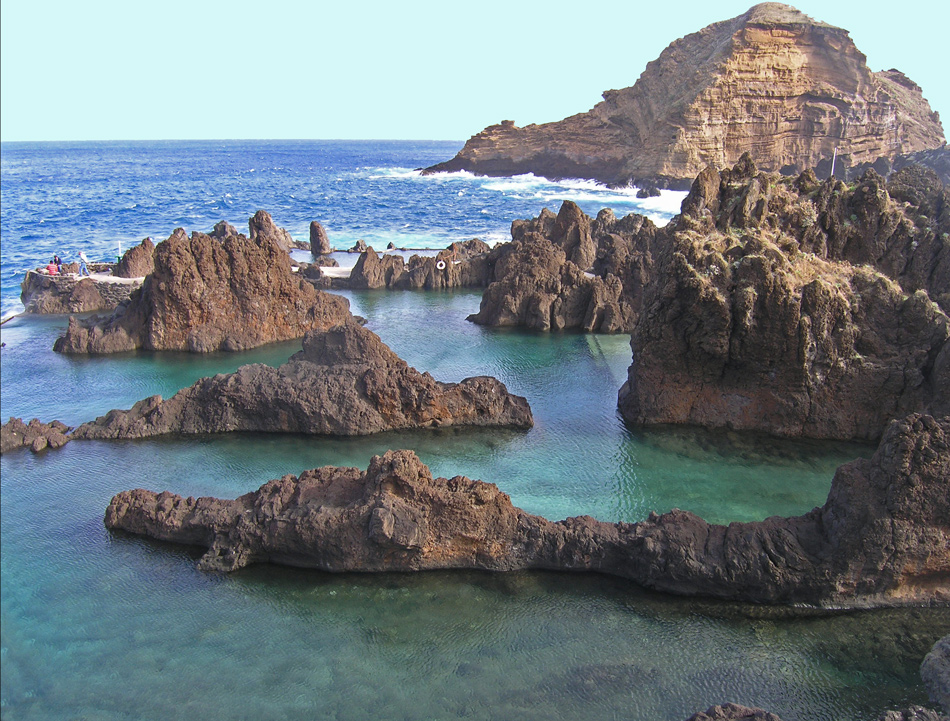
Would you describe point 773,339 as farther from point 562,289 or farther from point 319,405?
point 562,289

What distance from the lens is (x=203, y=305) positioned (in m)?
25.8

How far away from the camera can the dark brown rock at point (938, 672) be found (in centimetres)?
926

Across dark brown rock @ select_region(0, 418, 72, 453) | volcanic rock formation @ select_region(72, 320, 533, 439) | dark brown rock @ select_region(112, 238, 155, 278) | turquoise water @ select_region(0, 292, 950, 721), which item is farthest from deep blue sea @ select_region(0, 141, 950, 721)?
dark brown rock @ select_region(112, 238, 155, 278)

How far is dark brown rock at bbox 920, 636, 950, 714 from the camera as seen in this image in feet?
30.4

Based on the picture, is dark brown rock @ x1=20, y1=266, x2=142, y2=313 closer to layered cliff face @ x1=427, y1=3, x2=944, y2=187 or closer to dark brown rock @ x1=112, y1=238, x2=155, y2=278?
dark brown rock @ x1=112, y1=238, x2=155, y2=278

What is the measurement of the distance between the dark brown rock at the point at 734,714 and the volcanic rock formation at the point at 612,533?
10.8 ft

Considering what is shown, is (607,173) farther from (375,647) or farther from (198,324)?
(375,647)

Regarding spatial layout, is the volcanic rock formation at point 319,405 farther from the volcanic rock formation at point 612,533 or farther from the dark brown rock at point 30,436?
the volcanic rock formation at point 612,533

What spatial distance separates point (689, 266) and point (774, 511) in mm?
6836

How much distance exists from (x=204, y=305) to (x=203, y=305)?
0.04m

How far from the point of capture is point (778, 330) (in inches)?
695

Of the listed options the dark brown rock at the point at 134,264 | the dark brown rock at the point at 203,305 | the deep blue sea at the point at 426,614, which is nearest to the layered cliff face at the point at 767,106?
the dark brown rock at the point at 134,264

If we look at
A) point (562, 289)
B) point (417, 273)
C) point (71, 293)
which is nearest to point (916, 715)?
point (562, 289)

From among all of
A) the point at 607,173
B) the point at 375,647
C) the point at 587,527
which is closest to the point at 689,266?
the point at 587,527
